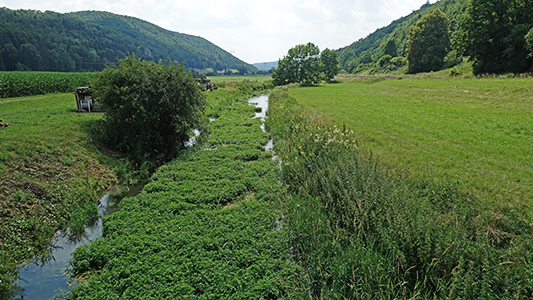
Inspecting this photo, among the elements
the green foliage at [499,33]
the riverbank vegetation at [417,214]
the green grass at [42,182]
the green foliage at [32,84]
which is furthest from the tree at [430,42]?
the green grass at [42,182]

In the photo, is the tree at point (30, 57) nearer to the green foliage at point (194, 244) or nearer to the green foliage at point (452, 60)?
the green foliage at point (194, 244)

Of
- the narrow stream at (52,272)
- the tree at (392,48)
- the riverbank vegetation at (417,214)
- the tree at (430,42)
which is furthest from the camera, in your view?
the tree at (392,48)

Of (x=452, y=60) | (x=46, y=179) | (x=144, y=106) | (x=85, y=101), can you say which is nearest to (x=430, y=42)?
(x=452, y=60)

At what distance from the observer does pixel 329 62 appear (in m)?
81.5

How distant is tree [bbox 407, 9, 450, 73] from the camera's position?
6644 cm

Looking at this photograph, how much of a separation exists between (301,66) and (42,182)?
251 feet

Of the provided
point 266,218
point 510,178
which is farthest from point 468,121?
point 266,218

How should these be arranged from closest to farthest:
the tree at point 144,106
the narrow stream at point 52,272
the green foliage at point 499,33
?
the narrow stream at point 52,272 < the tree at point 144,106 < the green foliage at point 499,33

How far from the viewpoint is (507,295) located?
12.5ft

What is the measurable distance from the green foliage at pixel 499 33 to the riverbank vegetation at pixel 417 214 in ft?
114

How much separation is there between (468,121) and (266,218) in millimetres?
14817

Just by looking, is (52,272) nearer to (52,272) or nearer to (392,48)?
(52,272)

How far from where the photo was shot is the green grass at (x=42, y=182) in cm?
683

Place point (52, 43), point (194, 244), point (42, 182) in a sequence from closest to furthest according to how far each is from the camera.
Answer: point (194, 244) < point (42, 182) < point (52, 43)
